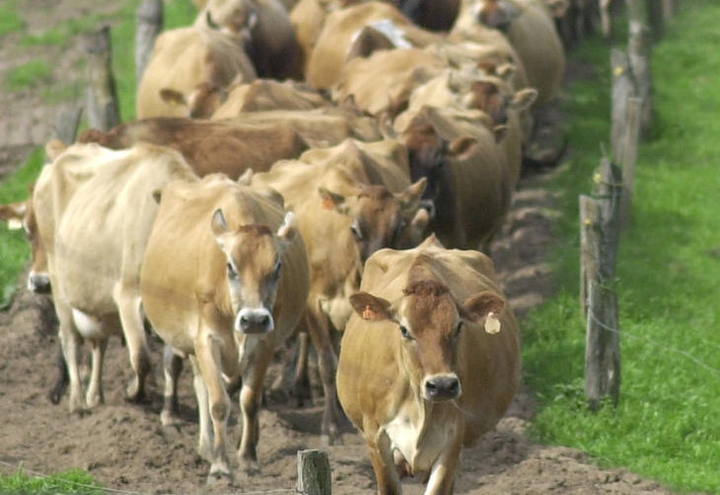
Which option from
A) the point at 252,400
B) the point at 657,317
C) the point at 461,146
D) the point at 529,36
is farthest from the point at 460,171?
the point at 529,36

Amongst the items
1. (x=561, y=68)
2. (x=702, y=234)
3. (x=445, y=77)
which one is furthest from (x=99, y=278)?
(x=561, y=68)

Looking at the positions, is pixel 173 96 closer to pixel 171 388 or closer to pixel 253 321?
pixel 171 388

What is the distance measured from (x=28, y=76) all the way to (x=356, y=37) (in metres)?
5.23

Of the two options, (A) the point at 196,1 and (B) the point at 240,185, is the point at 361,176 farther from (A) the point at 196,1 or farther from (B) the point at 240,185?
(A) the point at 196,1

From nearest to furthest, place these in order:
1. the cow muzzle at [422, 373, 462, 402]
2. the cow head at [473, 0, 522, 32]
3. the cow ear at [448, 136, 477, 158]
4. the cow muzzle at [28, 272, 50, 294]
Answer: the cow muzzle at [422, 373, 462, 402] → the cow muzzle at [28, 272, 50, 294] → the cow ear at [448, 136, 477, 158] → the cow head at [473, 0, 522, 32]

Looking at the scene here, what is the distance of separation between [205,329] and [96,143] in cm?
290

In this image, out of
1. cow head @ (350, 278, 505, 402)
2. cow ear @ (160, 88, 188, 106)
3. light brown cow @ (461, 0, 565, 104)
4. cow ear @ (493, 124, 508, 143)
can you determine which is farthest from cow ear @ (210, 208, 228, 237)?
light brown cow @ (461, 0, 565, 104)

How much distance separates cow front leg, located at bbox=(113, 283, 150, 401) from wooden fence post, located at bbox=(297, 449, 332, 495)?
407 cm

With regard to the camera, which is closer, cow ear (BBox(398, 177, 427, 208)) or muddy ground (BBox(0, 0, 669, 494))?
muddy ground (BBox(0, 0, 669, 494))

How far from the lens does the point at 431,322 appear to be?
8641mm

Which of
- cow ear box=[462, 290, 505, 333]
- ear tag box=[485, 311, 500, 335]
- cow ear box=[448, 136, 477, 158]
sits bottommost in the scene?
cow ear box=[448, 136, 477, 158]

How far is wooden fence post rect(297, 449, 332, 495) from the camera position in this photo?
7.47m

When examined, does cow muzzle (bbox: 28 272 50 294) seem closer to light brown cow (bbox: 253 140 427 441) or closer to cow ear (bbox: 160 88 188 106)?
light brown cow (bbox: 253 140 427 441)

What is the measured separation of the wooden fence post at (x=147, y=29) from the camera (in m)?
19.7
